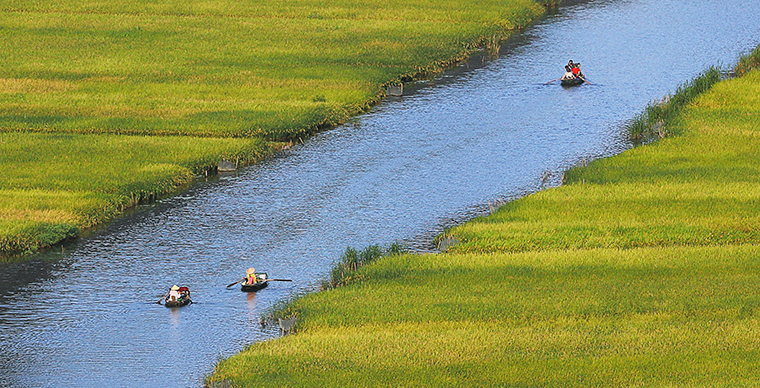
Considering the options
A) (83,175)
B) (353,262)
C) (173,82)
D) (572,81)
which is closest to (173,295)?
(353,262)

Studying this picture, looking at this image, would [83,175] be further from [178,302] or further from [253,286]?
[178,302]

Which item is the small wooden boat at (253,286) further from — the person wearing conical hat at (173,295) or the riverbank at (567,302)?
the riverbank at (567,302)

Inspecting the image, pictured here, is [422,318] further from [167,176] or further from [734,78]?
[734,78]

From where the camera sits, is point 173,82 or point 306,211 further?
point 173,82

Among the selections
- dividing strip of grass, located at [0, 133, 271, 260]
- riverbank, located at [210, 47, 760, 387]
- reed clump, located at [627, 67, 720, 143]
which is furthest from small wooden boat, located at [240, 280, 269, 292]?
reed clump, located at [627, 67, 720, 143]

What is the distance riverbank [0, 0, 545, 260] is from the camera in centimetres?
3650

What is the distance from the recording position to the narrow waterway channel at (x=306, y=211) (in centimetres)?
2492

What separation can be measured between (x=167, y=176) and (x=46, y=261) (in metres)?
7.64

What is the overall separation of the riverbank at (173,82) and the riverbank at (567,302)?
1140 centimetres

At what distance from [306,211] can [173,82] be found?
20073 mm

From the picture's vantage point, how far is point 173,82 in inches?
2066

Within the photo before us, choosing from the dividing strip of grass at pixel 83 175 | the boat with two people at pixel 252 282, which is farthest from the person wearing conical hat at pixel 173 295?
the dividing strip of grass at pixel 83 175

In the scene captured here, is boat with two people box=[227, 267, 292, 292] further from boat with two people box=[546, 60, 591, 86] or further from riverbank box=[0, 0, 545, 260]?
boat with two people box=[546, 60, 591, 86]

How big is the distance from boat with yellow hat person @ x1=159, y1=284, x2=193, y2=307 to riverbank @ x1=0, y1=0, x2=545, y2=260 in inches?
251
